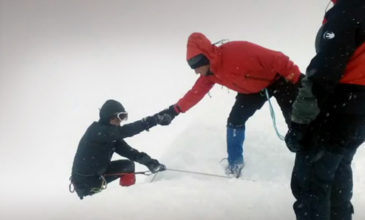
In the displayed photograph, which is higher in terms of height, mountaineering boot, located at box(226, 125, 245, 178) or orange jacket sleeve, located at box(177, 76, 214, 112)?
orange jacket sleeve, located at box(177, 76, 214, 112)

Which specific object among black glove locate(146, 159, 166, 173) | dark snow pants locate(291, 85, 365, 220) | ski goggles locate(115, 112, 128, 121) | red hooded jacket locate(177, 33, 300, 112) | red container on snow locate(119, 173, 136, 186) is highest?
red hooded jacket locate(177, 33, 300, 112)

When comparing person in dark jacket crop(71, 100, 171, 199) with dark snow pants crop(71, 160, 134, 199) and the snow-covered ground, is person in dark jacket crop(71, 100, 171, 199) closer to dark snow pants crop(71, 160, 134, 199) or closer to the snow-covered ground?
dark snow pants crop(71, 160, 134, 199)

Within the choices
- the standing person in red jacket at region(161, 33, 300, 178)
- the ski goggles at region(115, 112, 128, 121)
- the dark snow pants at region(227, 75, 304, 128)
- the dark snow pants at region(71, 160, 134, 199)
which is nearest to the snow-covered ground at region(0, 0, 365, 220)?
the dark snow pants at region(71, 160, 134, 199)

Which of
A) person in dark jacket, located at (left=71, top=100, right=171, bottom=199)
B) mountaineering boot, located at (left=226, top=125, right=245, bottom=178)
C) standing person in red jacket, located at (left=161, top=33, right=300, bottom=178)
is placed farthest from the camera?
person in dark jacket, located at (left=71, top=100, right=171, bottom=199)

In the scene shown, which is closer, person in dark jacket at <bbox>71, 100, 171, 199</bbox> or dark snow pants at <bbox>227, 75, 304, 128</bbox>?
dark snow pants at <bbox>227, 75, 304, 128</bbox>

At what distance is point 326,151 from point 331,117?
0.13 metres

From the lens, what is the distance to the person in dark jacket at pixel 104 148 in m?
2.85

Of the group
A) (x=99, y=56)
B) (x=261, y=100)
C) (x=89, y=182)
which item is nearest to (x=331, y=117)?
(x=261, y=100)

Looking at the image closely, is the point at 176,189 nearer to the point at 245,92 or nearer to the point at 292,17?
the point at 245,92

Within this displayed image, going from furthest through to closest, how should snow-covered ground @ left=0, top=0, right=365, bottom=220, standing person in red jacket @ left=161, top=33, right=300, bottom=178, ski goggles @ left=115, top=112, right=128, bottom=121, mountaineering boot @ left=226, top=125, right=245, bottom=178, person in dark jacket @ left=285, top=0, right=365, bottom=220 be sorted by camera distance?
snow-covered ground @ left=0, top=0, right=365, bottom=220, ski goggles @ left=115, top=112, right=128, bottom=121, mountaineering boot @ left=226, top=125, right=245, bottom=178, standing person in red jacket @ left=161, top=33, right=300, bottom=178, person in dark jacket @ left=285, top=0, right=365, bottom=220

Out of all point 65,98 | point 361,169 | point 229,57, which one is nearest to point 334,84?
point 229,57

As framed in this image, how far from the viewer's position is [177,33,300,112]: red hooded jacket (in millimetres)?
2314

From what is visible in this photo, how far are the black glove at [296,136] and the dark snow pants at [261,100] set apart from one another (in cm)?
90

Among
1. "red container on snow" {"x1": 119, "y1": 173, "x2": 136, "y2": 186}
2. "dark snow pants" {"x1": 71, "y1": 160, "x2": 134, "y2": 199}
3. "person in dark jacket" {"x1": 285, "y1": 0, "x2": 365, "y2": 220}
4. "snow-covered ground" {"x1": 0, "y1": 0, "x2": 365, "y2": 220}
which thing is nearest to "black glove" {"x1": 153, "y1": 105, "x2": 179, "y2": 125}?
"red container on snow" {"x1": 119, "y1": 173, "x2": 136, "y2": 186}
